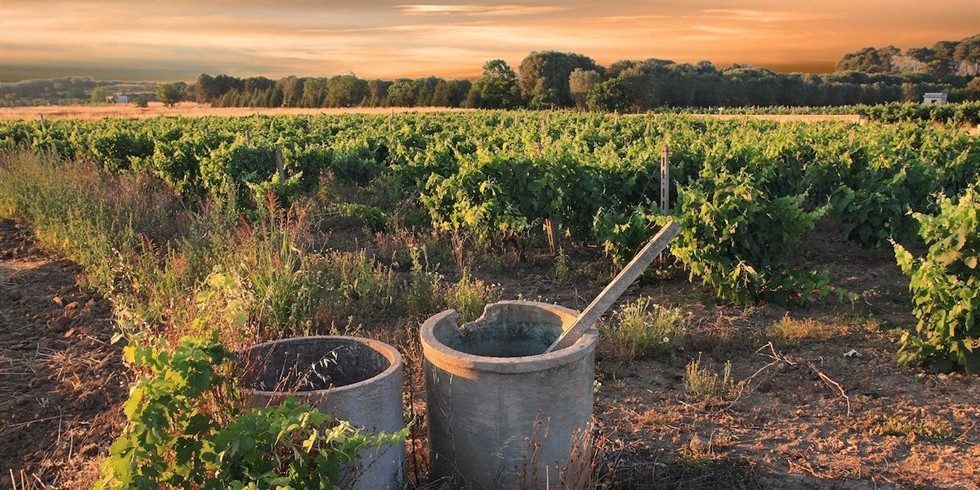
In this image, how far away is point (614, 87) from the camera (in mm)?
54500

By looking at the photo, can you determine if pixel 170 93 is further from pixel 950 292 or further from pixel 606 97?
pixel 950 292

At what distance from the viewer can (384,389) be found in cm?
312

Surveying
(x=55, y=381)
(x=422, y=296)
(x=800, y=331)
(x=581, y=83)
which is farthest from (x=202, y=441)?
Answer: (x=581, y=83)

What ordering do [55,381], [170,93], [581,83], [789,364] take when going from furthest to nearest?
[170,93]
[581,83]
[789,364]
[55,381]

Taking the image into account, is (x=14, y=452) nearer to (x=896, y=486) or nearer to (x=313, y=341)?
(x=313, y=341)

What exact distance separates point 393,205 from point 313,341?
27.7 feet

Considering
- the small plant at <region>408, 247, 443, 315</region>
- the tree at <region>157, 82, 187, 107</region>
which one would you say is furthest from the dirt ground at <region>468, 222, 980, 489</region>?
the tree at <region>157, 82, 187, 107</region>

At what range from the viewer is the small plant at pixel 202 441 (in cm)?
248

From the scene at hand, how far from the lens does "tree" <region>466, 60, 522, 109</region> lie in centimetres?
5444

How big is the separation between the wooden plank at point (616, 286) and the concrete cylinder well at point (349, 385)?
2.57 feet

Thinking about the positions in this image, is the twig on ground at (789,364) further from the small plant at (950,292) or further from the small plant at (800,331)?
the small plant at (950,292)

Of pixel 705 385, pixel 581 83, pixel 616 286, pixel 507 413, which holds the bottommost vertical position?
pixel 705 385

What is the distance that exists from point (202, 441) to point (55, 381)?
3186mm

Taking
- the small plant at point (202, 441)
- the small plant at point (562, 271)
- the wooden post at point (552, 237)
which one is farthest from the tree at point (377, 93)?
the small plant at point (202, 441)
